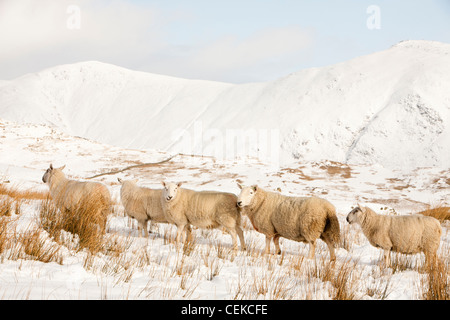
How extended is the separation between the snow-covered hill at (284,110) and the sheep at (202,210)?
40.8 metres

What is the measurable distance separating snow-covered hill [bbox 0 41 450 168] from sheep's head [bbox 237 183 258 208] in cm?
4072

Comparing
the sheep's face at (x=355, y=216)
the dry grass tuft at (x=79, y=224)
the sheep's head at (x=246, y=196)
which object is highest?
the sheep's head at (x=246, y=196)

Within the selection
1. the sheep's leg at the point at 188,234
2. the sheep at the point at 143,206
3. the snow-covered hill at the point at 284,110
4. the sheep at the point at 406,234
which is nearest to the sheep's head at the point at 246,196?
the sheep's leg at the point at 188,234

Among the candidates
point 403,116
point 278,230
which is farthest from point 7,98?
point 278,230

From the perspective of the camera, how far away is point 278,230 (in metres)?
6.68

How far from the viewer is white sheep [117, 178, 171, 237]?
7.71 m

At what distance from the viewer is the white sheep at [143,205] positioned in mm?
7715

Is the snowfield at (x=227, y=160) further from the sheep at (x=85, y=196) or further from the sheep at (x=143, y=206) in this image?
the sheep at (x=85, y=196)

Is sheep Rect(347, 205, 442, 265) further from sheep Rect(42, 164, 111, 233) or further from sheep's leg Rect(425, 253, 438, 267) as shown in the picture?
sheep Rect(42, 164, 111, 233)

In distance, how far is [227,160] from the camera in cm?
3366

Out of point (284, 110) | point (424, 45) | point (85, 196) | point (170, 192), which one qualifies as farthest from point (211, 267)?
point (424, 45)

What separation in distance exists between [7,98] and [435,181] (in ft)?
254

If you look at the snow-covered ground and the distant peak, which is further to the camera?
the distant peak

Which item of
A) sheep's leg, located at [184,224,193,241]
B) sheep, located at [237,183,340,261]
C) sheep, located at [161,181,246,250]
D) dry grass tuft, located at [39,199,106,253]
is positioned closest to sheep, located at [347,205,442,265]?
sheep, located at [237,183,340,261]
